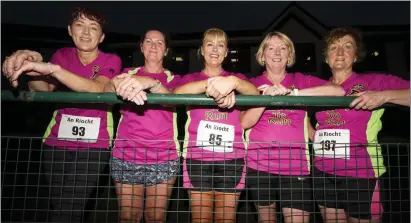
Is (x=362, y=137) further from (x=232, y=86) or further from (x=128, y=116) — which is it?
(x=128, y=116)

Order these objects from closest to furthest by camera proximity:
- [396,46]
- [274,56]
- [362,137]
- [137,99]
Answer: [137,99] → [362,137] → [274,56] → [396,46]

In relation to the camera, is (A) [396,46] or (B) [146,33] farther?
(A) [396,46]

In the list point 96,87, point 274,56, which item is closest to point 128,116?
point 96,87

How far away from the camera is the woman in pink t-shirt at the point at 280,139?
2383 mm

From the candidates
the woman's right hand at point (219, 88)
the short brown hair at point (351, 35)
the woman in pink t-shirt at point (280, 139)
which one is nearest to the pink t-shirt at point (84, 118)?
the woman's right hand at point (219, 88)

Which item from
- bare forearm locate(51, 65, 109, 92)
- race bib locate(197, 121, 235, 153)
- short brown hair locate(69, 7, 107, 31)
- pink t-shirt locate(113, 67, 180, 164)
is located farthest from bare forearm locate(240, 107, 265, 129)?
short brown hair locate(69, 7, 107, 31)

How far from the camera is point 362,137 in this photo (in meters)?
2.53

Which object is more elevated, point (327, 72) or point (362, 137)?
point (327, 72)

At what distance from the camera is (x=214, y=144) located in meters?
2.37

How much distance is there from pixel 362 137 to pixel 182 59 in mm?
12481

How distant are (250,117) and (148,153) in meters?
0.90

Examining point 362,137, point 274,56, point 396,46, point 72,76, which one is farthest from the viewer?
point 396,46

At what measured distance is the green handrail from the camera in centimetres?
194

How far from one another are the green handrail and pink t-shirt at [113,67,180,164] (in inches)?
24.4
